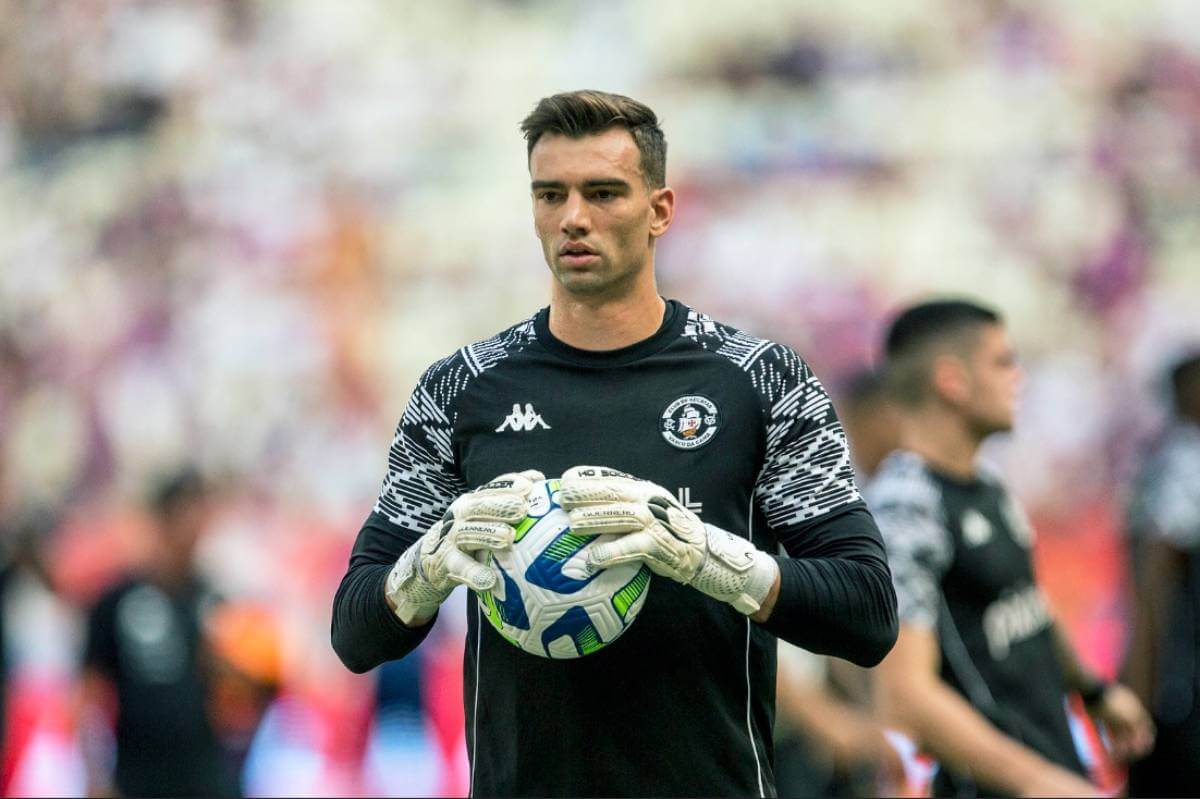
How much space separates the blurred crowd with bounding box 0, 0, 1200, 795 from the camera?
13.6 m

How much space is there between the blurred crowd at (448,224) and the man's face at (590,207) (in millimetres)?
9470

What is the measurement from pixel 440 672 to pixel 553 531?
887cm

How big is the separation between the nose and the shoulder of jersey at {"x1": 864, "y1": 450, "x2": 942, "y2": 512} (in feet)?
8.32

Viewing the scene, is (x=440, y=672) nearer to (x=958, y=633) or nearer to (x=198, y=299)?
(x=198, y=299)

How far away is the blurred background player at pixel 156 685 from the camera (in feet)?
29.5

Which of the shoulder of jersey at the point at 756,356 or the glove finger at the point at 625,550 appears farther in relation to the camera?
the shoulder of jersey at the point at 756,356

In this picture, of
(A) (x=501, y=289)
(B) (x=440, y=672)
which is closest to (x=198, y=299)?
(A) (x=501, y=289)

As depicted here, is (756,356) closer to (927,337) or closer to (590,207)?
(590,207)

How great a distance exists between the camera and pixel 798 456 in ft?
12.8

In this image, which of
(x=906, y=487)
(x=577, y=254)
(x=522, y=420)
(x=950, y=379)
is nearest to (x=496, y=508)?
(x=522, y=420)

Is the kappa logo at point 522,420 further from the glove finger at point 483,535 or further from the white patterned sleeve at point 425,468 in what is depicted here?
the glove finger at point 483,535

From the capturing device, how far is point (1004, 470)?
13.4m

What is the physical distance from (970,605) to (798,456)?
2.32 metres

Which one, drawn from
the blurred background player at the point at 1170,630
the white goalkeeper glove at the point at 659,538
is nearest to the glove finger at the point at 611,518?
the white goalkeeper glove at the point at 659,538
